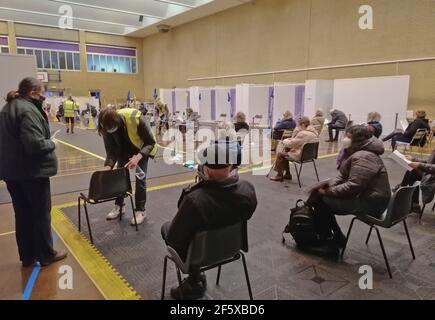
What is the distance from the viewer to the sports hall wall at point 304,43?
9891 millimetres

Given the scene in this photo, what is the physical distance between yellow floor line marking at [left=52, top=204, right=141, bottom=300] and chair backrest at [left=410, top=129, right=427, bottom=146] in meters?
6.73

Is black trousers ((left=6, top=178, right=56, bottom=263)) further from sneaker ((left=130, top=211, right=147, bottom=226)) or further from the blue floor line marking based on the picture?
sneaker ((left=130, top=211, right=147, bottom=226))

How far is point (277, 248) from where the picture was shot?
282 centimetres

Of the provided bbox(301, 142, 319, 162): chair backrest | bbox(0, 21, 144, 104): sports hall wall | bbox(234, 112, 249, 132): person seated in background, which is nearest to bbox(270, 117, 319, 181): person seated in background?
bbox(301, 142, 319, 162): chair backrest

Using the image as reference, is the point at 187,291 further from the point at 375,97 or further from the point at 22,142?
the point at 375,97

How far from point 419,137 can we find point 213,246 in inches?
266

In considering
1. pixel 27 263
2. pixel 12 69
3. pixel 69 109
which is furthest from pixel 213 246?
pixel 69 109

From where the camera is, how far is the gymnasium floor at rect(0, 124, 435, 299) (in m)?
2.17

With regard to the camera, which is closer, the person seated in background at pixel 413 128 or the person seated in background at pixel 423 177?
the person seated in background at pixel 423 177

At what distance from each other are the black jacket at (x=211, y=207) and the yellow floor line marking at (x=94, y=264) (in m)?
0.73

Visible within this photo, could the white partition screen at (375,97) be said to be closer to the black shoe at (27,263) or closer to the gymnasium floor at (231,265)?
the gymnasium floor at (231,265)

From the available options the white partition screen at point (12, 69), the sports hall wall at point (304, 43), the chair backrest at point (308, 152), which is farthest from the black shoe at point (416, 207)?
the sports hall wall at point (304, 43)
